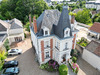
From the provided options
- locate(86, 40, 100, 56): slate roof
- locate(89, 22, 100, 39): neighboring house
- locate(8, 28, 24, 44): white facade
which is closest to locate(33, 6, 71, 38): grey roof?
locate(86, 40, 100, 56): slate roof

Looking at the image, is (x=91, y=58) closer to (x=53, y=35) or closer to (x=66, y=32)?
(x=66, y=32)

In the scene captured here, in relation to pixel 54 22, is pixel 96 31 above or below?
below

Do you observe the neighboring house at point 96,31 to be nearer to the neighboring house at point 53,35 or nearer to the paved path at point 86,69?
the paved path at point 86,69

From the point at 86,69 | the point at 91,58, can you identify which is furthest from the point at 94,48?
the point at 86,69

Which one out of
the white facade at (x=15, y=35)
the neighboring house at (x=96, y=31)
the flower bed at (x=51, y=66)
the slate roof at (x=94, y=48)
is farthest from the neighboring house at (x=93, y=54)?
the white facade at (x=15, y=35)

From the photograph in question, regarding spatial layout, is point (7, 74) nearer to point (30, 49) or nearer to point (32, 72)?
point (32, 72)

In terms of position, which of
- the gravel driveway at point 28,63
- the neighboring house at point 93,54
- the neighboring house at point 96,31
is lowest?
the gravel driveway at point 28,63

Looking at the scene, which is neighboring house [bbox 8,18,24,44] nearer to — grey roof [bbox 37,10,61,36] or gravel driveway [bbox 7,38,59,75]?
gravel driveway [bbox 7,38,59,75]
